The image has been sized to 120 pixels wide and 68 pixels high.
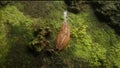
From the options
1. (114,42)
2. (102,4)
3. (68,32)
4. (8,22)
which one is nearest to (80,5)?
(102,4)

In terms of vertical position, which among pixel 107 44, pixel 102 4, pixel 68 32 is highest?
pixel 102 4

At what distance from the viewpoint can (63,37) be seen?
4.95 metres

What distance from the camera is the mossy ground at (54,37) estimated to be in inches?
189

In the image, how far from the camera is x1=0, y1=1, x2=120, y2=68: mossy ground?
189 inches

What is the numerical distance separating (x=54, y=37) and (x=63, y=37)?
0.79 feet

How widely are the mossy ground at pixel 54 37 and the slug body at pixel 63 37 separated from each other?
0.40 feet

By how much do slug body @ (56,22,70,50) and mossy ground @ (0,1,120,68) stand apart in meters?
0.12

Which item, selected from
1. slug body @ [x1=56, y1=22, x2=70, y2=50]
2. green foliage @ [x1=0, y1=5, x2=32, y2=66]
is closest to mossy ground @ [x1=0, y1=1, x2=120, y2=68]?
green foliage @ [x1=0, y1=5, x2=32, y2=66]

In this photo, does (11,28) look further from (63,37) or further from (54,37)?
(63,37)

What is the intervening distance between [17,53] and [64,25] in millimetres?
1253

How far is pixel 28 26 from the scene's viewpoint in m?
5.13

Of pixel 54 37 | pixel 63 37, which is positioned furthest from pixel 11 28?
pixel 63 37

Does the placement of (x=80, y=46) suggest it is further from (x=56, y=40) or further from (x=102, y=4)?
(x=102, y=4)

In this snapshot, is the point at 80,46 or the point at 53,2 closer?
the point at 80,46
